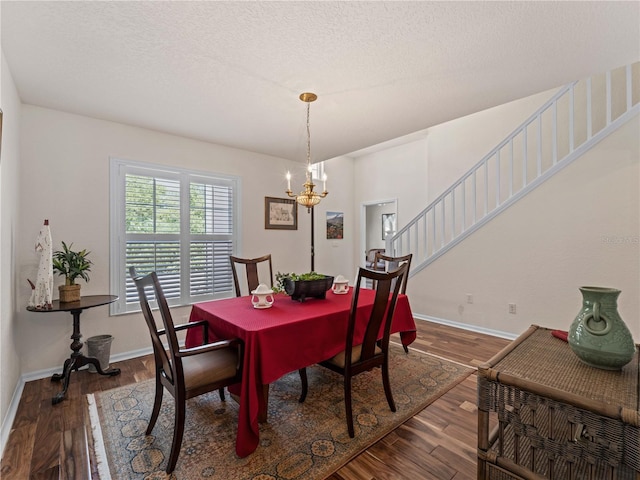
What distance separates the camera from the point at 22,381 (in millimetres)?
2621

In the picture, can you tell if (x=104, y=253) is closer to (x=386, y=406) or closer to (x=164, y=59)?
(x=164, y=59)

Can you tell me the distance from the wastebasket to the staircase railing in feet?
13.8

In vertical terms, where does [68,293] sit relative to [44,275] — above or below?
below

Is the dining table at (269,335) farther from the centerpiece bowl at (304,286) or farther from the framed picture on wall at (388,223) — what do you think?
the framed picture on wall at (388,223)

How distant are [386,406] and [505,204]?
306 cm

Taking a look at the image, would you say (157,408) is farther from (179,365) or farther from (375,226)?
(375,226)

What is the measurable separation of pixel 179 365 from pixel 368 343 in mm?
1211

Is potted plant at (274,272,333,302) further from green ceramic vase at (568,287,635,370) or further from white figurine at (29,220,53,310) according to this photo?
white figurine at (29,220,53,310)

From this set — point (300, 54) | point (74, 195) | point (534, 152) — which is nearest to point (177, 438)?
point (300, 54)

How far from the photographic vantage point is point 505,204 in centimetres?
388

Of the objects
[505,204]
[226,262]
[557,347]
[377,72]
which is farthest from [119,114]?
[505,204]

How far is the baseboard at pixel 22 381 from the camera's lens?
6.18ft

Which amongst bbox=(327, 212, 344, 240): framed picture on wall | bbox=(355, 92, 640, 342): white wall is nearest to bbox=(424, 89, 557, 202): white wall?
bbox=(355, 92, 640, 342): white wall

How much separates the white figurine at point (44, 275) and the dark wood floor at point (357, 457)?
30.2 inches
